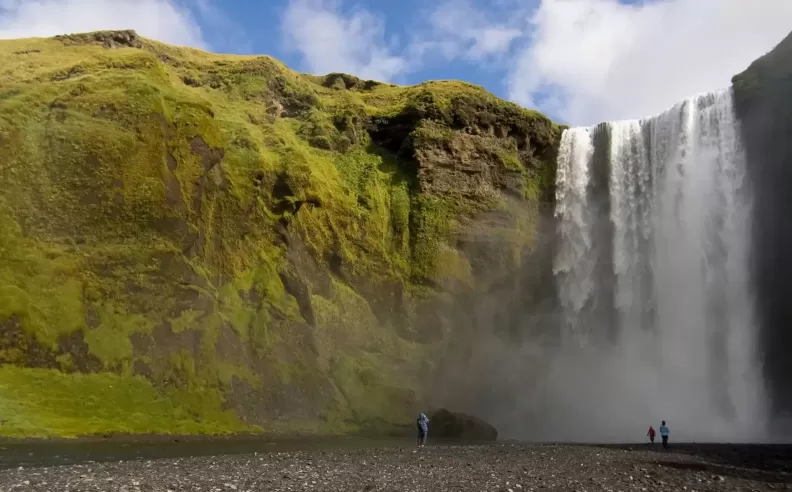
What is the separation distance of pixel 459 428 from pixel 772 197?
3380cm

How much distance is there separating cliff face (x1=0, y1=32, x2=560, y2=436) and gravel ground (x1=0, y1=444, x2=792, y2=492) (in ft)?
50.0

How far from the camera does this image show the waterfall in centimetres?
5475

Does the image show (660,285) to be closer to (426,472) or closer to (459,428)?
(459,428)

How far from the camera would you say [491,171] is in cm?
7431

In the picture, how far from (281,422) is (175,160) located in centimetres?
2448

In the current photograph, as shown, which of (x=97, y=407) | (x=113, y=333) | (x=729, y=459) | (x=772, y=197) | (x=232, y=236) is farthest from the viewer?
(x=232, y=236)

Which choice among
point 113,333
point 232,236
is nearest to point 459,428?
point 232,236

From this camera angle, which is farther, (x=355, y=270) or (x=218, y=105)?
(x=218, y=105)

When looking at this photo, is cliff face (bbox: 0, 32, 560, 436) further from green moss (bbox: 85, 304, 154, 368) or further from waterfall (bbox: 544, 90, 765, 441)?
waterfall (bbox: 544, 90, 765, 441)

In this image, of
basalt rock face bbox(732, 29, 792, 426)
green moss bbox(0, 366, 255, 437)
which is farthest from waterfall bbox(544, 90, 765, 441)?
green moss bbox(0, 366, 255, 437)

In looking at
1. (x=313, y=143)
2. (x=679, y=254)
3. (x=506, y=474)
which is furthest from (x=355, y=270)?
(x=506, y=474)

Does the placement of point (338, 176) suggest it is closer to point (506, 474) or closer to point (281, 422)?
point (281, 422)

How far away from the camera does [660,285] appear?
60.9m

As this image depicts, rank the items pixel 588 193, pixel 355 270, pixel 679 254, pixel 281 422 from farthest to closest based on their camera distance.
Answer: pixel 588 193 → pixel 355 270 → pixel 679 254 → pixel 281 422
